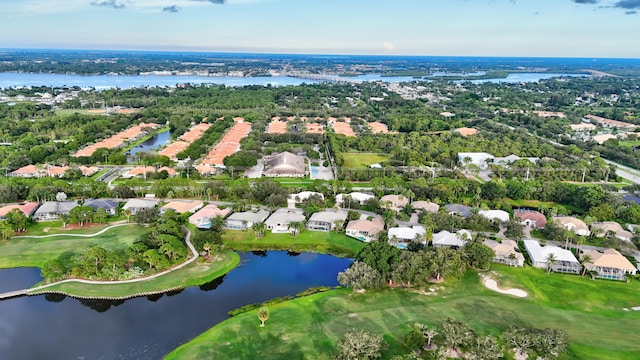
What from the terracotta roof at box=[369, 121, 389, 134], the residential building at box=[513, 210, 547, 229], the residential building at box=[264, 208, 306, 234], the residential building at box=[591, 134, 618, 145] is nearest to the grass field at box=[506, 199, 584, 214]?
the residential building at box=[513, 210, 547, 229]

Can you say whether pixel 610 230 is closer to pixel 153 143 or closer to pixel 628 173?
pixel 628 173

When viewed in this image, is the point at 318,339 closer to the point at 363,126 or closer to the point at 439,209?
the point at 439,209

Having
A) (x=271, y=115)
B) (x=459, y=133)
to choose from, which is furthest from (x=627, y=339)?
(x=271, y=115)

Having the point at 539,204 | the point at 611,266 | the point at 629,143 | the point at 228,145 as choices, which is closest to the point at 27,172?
the point at 228,145

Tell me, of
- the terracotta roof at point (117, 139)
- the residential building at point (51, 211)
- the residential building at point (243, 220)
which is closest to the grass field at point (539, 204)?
the residential building at point (243, 220)

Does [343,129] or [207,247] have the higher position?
[343,129]

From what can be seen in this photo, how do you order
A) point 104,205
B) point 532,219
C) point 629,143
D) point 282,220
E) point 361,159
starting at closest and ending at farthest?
point 282,220, point 532,219, point 104,205, point 361,159, point 629,143
